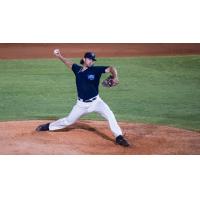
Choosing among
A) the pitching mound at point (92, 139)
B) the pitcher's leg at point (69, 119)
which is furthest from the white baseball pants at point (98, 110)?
the pitching mound at point (92, 139)

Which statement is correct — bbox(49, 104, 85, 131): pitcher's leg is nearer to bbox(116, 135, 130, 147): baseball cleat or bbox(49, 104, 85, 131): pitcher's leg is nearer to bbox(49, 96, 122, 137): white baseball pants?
bbox(49, 96, 122, 137): white baseball pants

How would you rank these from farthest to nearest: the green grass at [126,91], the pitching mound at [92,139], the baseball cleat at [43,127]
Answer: the green grass at [126,91], the baseball cleat at [43,127], the pitching mound at [92,139]

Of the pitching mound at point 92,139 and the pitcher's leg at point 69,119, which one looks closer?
the pitching mound at point 92,139

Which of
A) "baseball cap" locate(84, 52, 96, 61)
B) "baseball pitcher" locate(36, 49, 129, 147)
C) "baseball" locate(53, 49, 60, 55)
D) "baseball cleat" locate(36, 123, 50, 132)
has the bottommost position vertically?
"baseball cleat" locate(36, 123, 50, 132)

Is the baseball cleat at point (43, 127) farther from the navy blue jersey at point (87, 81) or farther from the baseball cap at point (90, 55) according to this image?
Result: the baseball cap at point (90, 55)

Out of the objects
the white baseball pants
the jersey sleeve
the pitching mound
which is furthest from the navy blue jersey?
the pitching mound

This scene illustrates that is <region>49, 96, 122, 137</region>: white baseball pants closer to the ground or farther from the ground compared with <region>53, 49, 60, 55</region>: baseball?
closer to the ground

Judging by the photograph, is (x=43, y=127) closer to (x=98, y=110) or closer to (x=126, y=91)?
(x=98, y=110)
